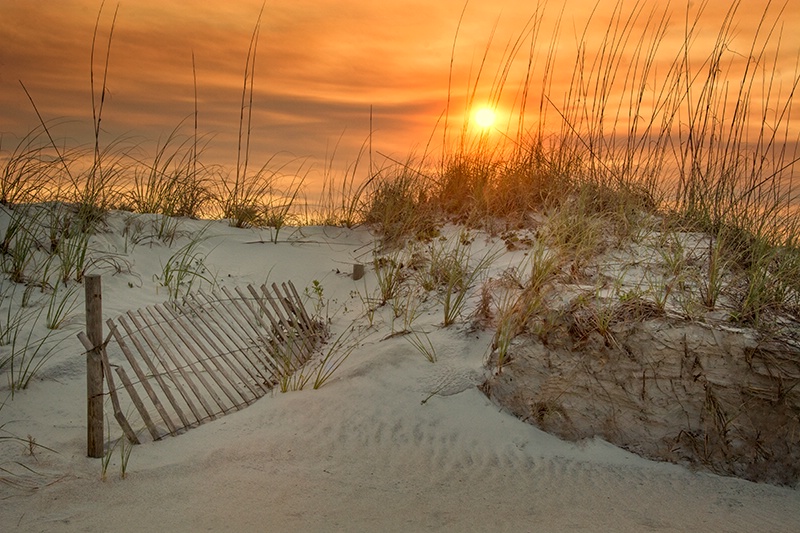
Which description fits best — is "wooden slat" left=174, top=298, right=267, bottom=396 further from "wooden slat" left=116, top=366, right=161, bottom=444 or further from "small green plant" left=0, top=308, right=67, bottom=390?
"small green plant" left=0, top=308, right=67, bottom=390

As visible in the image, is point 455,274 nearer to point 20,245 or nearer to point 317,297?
point 317,297

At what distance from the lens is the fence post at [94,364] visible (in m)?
3.15

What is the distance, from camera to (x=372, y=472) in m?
3.11

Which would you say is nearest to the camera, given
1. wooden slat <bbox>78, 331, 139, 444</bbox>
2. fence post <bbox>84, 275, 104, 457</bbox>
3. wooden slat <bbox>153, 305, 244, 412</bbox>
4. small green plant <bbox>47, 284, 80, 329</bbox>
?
fence post <bbox>84, 275, 104, 457</bbox>

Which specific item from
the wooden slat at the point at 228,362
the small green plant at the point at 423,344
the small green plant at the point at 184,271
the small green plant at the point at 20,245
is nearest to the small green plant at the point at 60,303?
the small green plant at the point at 20,245

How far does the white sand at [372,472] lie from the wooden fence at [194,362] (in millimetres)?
182

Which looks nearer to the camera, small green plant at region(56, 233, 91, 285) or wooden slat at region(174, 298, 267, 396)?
wooden slat at region(174, 298, 267, 396)

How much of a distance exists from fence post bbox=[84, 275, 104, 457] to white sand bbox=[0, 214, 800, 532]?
0.53 feet

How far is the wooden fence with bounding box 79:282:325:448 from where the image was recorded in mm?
3564

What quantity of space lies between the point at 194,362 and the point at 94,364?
0.84 metres

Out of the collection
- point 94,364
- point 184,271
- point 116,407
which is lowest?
point 116,407

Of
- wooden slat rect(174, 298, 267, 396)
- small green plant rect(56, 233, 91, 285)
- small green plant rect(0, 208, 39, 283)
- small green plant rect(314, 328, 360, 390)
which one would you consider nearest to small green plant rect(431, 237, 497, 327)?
small green plant rect(314, 328, 360, 390)

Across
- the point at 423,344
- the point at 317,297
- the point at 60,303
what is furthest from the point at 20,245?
the point at 423,344

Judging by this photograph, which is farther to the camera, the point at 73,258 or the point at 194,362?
the point at 73,258
